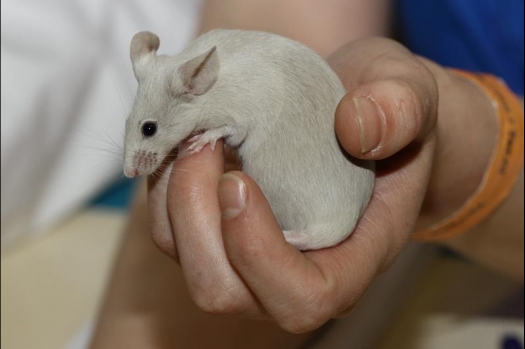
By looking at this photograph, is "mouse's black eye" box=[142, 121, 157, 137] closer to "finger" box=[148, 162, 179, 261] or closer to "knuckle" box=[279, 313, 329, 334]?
"finger" box=[148, 162, 179, 261]

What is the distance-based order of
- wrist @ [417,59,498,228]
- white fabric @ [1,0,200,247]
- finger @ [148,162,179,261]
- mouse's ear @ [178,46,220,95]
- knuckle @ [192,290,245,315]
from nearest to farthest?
mouse's ear @ [178,46,220,95], knuckle @ [192,290,245,315], finger @ [148,162,179,261], wrist @ [417,59,498,228], white fabric @ [1,0,200,247]

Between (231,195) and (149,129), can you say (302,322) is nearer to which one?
(231,195)

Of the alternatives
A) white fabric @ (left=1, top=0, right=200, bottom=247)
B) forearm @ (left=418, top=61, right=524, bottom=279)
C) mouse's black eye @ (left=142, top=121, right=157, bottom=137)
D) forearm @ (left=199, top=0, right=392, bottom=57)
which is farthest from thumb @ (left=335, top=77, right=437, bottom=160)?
white fabric @ (left=1, top=0, right=200, bottom=247)

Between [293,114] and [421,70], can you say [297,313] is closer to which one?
[293,114]

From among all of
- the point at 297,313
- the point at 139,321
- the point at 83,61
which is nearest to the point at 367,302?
the point at 139,321

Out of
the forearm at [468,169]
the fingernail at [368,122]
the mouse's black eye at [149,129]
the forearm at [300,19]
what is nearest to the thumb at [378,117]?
the fingernail at [368,122]

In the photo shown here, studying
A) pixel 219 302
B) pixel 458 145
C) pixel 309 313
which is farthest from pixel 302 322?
pixel 458 145

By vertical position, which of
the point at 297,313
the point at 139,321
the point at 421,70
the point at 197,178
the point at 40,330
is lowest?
the point at 40,330
